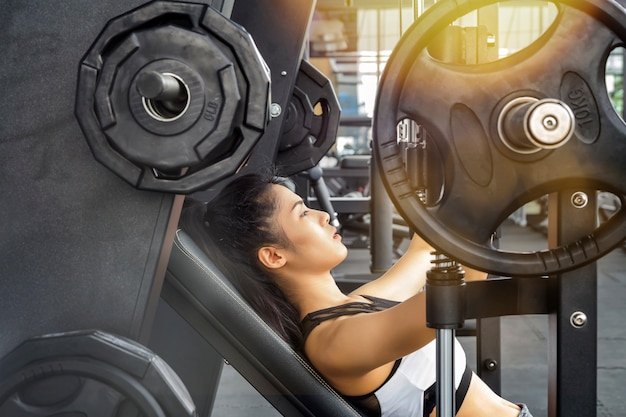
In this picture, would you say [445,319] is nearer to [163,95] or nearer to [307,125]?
[163,95]

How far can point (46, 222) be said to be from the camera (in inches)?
26.0

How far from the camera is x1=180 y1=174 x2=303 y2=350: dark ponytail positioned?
1.13 meters

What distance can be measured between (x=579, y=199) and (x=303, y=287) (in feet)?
1.93

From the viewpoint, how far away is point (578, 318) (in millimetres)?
694

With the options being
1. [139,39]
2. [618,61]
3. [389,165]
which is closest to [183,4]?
[139,39]

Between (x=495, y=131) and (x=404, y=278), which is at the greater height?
(x=495, y=131)

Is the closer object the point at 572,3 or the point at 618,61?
the point at 572,3

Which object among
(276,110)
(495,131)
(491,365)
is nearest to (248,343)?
(495,131)

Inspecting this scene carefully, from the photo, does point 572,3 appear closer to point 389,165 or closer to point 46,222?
point 389,165

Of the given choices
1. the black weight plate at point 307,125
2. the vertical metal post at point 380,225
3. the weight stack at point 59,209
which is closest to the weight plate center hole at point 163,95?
the weight stack at point 59,209

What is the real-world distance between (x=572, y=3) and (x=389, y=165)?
0.22 meters

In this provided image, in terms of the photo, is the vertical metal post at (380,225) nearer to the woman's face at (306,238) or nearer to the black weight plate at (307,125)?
the black weight plate at (307,125)

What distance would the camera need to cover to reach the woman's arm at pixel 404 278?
130 cm

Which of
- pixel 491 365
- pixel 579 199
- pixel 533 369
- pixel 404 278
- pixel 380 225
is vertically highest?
pixel 579 199
